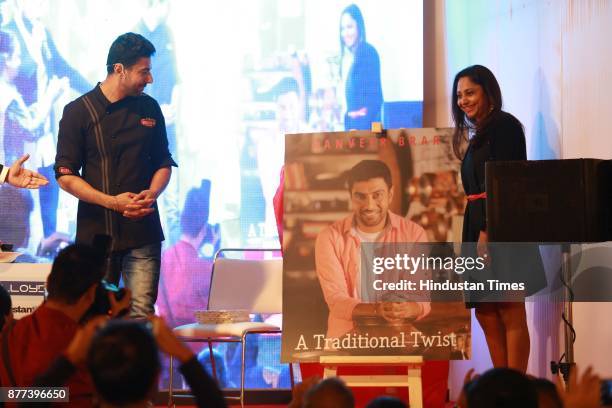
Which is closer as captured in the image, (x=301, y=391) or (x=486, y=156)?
(x=301, y=391)

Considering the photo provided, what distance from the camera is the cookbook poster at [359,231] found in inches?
183

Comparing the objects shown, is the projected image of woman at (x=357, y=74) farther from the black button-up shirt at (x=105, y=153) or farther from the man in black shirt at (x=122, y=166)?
the black button-up shirt at (x=105, y=153)

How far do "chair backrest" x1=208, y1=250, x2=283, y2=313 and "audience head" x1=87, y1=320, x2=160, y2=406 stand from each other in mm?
4031

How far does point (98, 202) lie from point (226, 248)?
5.52 feet

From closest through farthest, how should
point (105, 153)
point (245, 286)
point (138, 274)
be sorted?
point (138, 274)
point (105, 153)
point (245, 286)

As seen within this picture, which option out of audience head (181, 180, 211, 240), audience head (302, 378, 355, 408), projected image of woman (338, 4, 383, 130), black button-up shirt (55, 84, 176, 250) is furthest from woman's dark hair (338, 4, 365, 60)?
audience head (302, 378, 355, 408)

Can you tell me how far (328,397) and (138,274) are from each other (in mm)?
2593

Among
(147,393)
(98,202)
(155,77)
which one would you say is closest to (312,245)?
(98,202)

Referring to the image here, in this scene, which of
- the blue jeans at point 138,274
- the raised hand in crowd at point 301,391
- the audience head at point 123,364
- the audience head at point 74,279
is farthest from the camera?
the blue jeans at point 138,274

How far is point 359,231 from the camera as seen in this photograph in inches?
188

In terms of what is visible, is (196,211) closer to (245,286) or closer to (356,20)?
(245,286)

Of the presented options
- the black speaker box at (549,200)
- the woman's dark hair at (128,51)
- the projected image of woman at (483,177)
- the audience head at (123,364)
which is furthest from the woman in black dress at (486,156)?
the audience head at (123,364)

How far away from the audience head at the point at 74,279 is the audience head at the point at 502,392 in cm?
141

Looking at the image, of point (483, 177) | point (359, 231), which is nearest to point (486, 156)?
point (483, 177)
